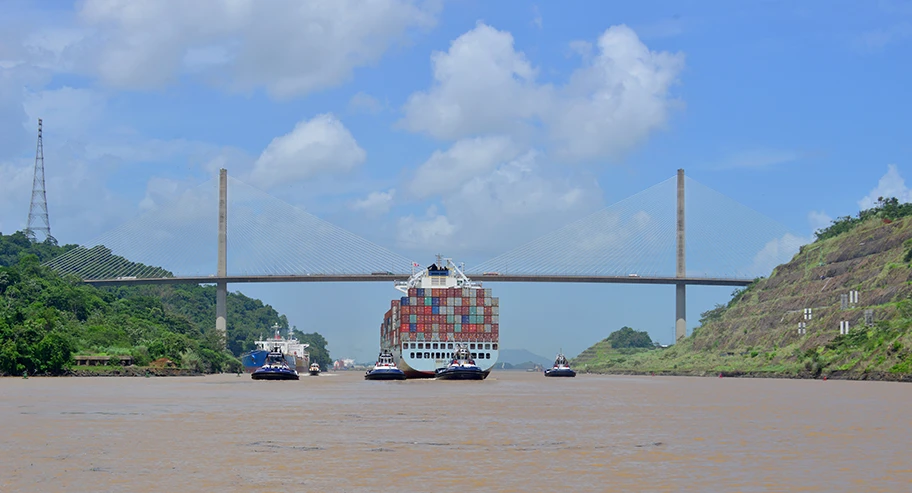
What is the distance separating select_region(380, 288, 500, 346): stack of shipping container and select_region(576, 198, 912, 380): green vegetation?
112 ft

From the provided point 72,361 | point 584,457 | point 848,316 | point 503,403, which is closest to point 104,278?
point 72,361

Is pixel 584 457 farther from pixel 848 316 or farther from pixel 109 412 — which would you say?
pixel 848 316

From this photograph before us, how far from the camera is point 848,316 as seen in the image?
124m

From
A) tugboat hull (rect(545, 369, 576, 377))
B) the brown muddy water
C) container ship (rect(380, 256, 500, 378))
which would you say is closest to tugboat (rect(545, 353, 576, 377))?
tugboat hull (rect(545, 369, 576, 377))

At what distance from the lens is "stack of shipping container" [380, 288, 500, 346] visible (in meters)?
128

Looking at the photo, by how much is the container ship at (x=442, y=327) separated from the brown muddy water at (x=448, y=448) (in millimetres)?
68794

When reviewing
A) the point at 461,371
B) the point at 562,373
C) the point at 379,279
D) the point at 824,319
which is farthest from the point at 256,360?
the point at 824,319

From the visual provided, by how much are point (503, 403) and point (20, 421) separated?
28.4 meters

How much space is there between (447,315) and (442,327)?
83.0 inches

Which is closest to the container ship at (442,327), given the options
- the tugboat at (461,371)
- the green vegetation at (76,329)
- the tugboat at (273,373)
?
the tugboat at (461,371)

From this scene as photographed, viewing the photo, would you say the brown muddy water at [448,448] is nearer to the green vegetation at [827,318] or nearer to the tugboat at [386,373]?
the green vegetation at [827,318]

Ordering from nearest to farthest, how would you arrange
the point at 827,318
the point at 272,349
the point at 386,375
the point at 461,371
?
1. the point at 461,371
2. the point at 386,375
3. the point at 827,318
4. the point at 272,349

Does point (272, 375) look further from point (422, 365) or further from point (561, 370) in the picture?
point (561, 370)

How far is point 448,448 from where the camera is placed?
33.7 metres
